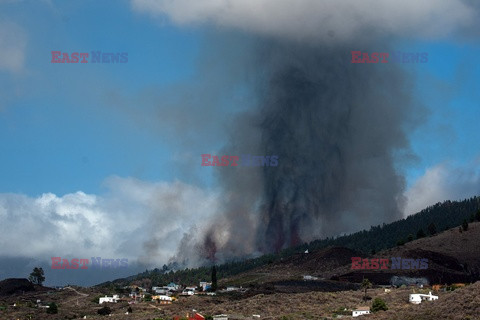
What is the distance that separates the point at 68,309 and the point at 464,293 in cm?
12066

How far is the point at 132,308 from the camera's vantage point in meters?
180

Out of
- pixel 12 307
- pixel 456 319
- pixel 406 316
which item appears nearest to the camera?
pixel 456 319

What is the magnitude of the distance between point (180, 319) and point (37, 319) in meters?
49.8

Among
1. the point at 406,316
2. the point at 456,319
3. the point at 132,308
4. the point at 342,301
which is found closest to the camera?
the point at 456,319

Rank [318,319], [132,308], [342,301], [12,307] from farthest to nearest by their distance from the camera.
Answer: [12,307]
[132,308]
[342,301]
[318,319]

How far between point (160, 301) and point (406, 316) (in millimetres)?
107451

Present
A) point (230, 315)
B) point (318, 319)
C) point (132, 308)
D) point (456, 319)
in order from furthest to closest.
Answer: point (132, 308), point (230, 315), point (318, 319), point (456, 319)

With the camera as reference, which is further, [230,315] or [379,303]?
[230,315]

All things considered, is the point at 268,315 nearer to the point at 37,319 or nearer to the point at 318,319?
the point at 318,319

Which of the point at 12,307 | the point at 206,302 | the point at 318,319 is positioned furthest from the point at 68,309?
the point at 318,319

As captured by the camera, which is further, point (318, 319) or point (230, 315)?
point (230, 315)

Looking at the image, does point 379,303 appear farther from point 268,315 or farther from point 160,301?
point 160,301

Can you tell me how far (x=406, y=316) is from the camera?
103 m

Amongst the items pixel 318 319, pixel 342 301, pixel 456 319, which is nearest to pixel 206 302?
pixel 342 301
